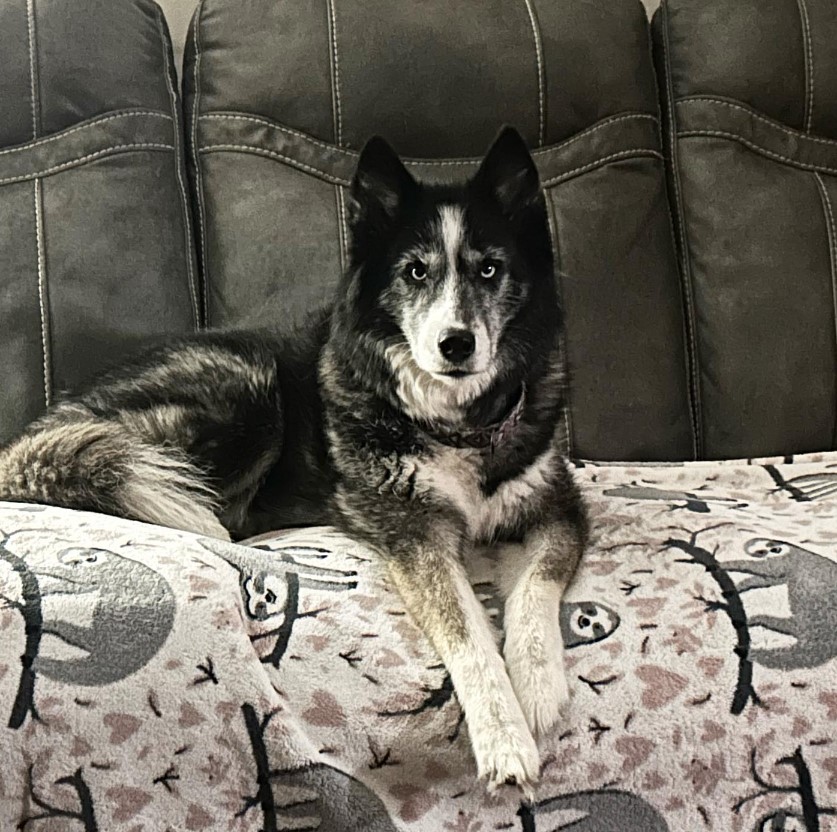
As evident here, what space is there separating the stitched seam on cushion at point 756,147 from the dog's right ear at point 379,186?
107 centimetres

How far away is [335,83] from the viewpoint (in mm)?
2459

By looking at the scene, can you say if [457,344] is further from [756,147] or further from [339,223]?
[756,147]

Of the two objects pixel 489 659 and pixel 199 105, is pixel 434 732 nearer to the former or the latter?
pixel 489 659

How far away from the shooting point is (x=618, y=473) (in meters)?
2.33

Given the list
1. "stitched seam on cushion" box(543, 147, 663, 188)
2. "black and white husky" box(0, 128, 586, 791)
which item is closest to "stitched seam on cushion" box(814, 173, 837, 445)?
"stitched seam on cushion" box(543, 147, 663, 188)

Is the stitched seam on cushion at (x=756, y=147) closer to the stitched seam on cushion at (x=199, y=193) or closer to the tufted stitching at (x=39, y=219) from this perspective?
the stitched seam on cushion at (x=199, y=193)

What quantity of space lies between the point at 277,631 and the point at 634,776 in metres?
0.54

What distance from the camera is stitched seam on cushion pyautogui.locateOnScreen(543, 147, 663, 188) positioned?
254cm

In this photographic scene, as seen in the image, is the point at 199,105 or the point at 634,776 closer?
the point at 634,776

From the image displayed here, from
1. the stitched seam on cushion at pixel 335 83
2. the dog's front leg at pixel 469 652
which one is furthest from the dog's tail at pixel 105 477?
the stitched seam on cushion at pixel 335 83

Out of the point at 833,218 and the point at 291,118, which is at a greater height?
the point at 291,118

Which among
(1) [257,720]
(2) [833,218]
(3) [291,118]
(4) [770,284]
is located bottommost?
(1) [257,720]

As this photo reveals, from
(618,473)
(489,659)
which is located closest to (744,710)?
(489,659)

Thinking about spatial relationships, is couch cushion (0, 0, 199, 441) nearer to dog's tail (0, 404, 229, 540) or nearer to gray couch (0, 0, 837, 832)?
gray couch (0, 0, 837, 832)
